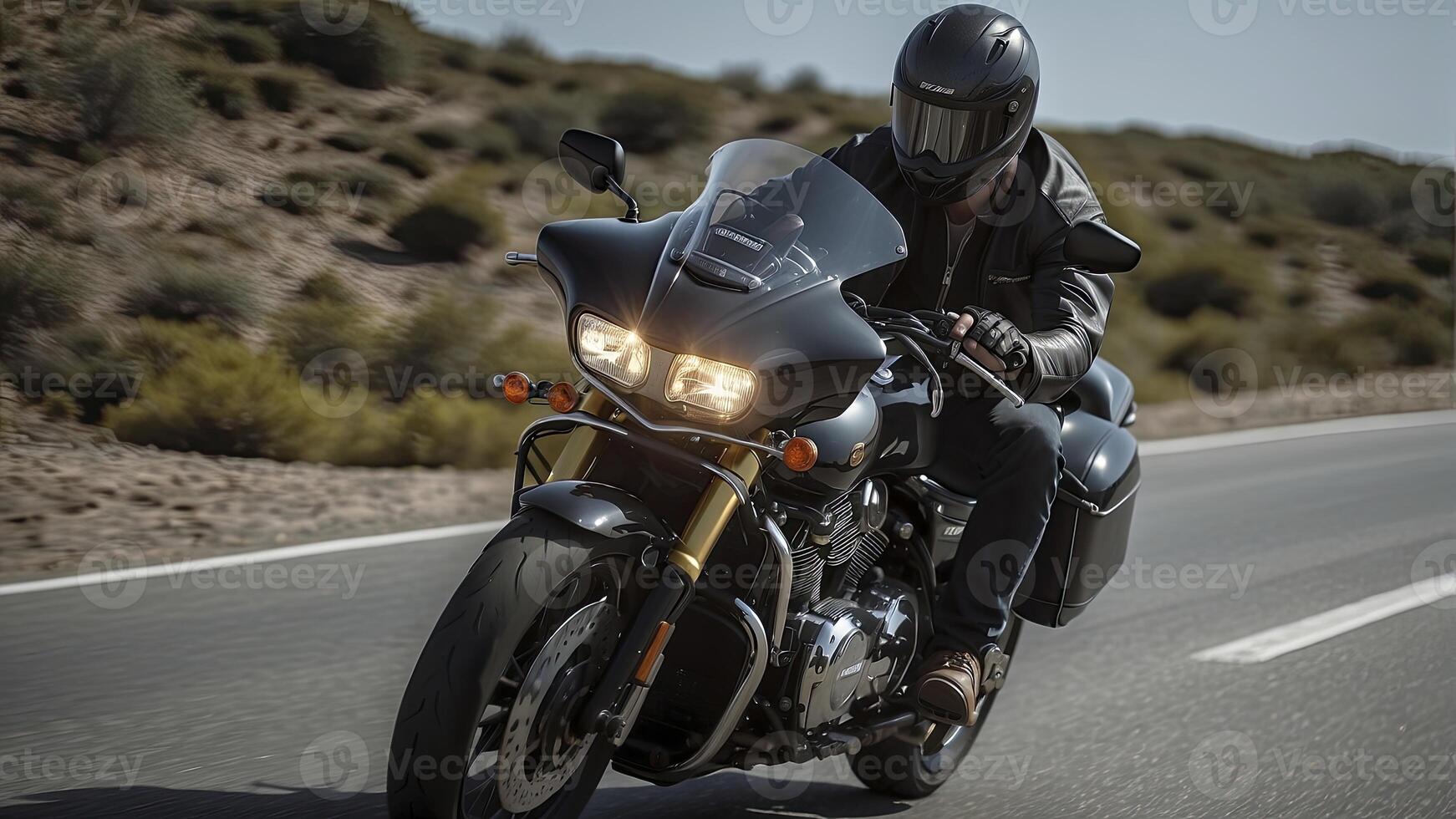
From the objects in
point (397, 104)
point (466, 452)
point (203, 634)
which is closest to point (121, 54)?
point (397, 104)

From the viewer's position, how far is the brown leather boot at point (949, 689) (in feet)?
12.4

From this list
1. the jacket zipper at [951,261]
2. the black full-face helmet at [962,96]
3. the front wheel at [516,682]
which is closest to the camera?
the front wheel at [516,682]

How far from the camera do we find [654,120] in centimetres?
2695

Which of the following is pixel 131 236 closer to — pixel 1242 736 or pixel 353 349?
pixel 353 349

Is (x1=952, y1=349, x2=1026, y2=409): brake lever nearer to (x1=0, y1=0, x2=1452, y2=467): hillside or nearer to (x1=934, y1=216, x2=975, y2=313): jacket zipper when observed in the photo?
(x1=934, y1=216, x2=975, y2=313): jacket zipper

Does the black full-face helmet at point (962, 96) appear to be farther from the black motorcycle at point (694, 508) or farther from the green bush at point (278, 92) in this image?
the green bush at point (278, 92)
